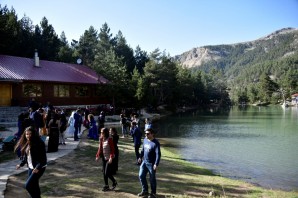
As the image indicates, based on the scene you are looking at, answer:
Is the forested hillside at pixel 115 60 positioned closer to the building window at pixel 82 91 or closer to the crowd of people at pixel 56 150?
the building window at pixel 82 91

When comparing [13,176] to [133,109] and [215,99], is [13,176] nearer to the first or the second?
[133,109]

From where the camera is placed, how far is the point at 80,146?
17.1 m

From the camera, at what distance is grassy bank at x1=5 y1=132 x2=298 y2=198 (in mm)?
9234

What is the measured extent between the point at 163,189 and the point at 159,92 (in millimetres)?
57731

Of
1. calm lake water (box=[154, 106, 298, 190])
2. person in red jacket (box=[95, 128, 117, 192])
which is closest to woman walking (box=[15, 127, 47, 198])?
person in red jacket (box=[95, 128, 117, 192])

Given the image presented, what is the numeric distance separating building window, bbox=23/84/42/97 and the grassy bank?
1917 centimetres

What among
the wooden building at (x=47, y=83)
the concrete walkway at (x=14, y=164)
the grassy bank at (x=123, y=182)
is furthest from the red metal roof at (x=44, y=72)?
the grassy bank at (x=123, y=182)

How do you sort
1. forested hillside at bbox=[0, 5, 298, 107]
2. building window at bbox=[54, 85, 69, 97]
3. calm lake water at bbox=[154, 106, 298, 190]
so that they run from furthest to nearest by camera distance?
1. forested hillside at bbox=[0, 5, 298, 107]
2. building window at bbox=[54, 85, 69, 97]
3. calm lake water at bbox=[154, 106, 298, 190]

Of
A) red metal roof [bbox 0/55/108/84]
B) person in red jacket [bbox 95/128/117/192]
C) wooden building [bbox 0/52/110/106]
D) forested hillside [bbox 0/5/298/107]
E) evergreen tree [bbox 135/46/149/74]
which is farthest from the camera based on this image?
evergreen tree [bbox 135/46/149/74]

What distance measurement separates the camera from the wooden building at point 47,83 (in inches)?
1201

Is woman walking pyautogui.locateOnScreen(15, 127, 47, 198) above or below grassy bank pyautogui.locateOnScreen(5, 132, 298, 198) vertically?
above

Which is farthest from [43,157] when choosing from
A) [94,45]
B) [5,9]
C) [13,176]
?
[94,45]

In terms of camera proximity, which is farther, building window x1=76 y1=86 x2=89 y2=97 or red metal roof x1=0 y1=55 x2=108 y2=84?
building window x1=76 y1=86 x2=89 y2=97

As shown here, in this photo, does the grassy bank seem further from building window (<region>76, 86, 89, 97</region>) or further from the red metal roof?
building window (<region>76, 86, 89, 97</region>)
